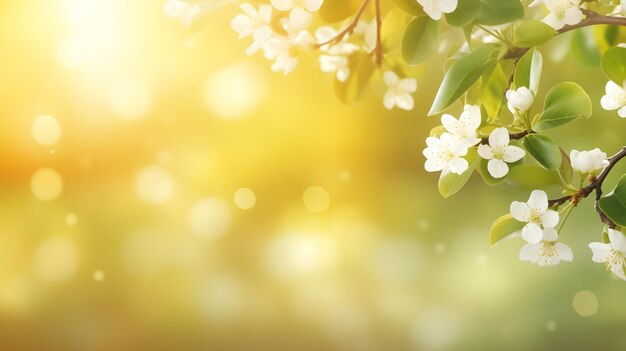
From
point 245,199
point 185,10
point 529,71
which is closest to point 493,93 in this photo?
→ point 529,71

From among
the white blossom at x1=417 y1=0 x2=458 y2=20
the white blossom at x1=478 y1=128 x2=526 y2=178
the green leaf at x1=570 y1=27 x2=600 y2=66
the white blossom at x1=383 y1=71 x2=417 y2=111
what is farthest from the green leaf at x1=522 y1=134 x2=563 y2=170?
the green leaf at x1=570 y1=27 x2=600 y2=66

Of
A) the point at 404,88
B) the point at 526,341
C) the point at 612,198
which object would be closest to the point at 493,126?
the point at 612,198

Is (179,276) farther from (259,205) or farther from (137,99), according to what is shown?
(137,99)

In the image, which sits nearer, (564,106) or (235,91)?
(564,106)

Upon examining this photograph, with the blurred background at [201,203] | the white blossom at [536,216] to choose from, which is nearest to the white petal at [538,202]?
the white blossom at [536,216]

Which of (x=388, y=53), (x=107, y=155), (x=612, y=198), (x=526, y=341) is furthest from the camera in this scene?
(x=107, y=155)

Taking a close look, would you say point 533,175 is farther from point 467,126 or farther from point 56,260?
point 56,260
